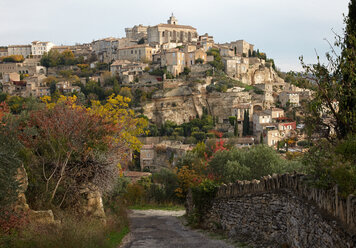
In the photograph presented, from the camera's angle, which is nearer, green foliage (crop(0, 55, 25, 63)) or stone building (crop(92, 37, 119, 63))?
stone building (crop(92, 37, 119, 63))

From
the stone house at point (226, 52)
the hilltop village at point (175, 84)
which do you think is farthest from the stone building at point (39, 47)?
the stone house at point (226, 52)

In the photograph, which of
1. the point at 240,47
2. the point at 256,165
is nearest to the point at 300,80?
the point at 256,165

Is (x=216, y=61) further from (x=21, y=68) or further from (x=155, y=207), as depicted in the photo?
(x=155, y=207)

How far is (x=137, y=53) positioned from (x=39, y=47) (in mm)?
42379

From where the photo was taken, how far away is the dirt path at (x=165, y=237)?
38.8ft

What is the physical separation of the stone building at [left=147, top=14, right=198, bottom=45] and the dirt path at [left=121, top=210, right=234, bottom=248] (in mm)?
100766

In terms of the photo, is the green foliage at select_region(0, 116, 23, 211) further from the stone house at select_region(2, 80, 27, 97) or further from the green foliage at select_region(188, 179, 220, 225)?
the stone house at select_region(2, 80, 27, 97)

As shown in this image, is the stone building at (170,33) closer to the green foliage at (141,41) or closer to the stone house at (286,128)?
the green foliage at (141,41)

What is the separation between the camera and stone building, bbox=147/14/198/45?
116 m

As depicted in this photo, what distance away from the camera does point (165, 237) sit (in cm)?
1355

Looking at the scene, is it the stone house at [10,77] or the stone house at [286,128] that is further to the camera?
the stone house at [10,77]

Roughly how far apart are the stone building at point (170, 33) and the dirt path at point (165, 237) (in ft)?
331

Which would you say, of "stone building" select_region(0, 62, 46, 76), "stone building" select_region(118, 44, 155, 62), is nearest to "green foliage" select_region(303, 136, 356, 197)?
"stone building" select_region(118, 44, 155, 62)

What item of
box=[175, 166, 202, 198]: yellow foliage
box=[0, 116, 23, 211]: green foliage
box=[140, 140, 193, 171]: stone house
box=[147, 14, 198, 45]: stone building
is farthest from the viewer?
box=[147, 14, 198, 45]: stone building
